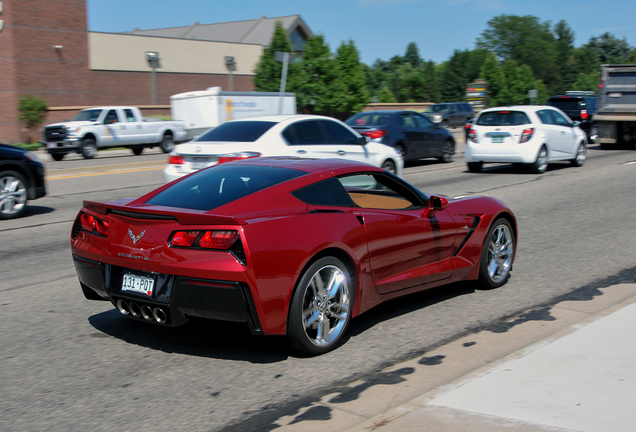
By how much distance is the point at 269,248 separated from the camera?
425 cm

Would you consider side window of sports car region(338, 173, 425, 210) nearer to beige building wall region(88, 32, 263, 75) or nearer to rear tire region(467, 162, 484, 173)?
rear tire region(467, 162, 484, 173)

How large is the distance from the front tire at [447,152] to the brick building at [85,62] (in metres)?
25.1

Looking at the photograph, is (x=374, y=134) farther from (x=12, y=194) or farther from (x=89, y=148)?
(x=89, y=148)

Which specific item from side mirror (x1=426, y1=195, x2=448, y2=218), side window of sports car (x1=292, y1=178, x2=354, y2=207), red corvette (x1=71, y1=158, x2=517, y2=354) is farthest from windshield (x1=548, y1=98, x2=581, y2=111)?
side window of sports car (x1=292, y1=178, x2=354, y2=207)

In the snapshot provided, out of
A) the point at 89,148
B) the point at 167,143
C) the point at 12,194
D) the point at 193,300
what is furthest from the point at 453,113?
the point at 193,300

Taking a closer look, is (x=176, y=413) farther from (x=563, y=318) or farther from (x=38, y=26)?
(x=38, y=26)

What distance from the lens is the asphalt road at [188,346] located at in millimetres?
3881

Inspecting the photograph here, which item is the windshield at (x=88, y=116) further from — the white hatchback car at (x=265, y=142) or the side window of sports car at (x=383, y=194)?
the side window of sports car at (x=383, y=194)

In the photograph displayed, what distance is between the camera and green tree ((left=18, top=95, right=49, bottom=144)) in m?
35.9

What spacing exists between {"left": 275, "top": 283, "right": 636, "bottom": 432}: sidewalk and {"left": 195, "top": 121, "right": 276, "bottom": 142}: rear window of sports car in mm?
6870

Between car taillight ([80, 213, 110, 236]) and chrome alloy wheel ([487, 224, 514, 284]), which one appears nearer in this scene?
car taillight ([80, 213, 110, 236])

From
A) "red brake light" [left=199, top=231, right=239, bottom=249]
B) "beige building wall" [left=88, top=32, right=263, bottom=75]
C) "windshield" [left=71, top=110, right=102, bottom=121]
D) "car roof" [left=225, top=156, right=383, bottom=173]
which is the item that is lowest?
"red brake light" [left=199, top=231, right=239, bottom=249]

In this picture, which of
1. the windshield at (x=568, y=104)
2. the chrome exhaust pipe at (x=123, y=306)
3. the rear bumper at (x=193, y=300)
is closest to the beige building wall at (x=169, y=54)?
the windshield at (x=568, y=104)

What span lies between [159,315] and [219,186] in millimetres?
1105
